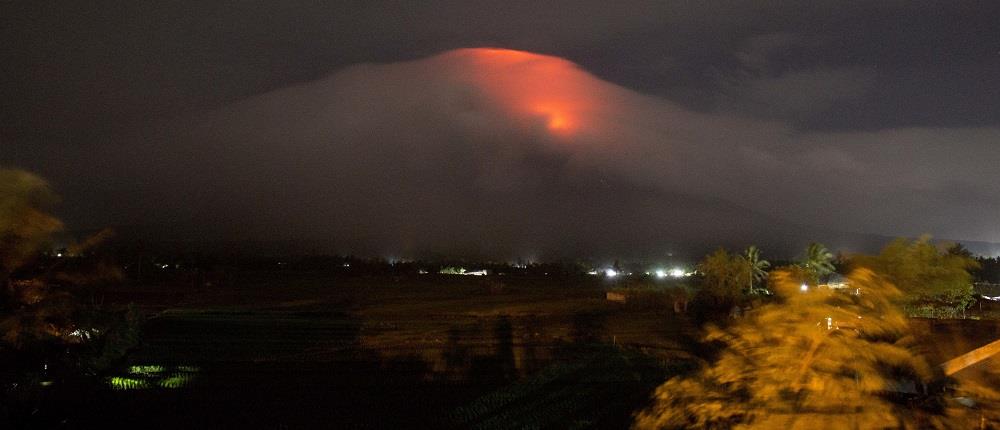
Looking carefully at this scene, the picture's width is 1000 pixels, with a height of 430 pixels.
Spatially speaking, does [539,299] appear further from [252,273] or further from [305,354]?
[252,273]

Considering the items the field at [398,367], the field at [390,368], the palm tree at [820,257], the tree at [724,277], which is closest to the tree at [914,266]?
the field at [398,367]

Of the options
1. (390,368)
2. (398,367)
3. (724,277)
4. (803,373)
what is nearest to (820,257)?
(724,277)

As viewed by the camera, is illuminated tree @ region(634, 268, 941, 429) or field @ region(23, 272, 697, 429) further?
field @ region(23, 272, 697, 429)

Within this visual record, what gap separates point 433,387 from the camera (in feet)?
57.3

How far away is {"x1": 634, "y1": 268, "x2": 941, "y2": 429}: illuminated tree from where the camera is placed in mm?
4949

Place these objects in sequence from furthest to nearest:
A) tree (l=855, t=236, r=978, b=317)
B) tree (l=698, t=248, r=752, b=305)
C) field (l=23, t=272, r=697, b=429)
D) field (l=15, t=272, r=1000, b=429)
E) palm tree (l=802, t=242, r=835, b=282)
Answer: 1. palm tree (l=802, t=242, r=835, b=282)
2. tree (l=698, t=248, r=752, b=305)
3. field (l=23, t=272, r=697, b=429)
4. field (l=15, t=272, r=1000, b=429)
5. tree (l=855, t=236, r=978, b=317)

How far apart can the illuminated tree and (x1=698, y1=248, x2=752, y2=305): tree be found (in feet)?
103

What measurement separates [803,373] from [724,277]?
3606cm

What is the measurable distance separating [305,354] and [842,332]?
1981 cm

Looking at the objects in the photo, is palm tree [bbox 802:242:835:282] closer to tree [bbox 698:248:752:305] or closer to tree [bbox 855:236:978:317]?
tree [bbox 698:248:752:305]

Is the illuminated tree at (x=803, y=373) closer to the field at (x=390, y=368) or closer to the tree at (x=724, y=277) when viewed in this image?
the field at (x=390, y=368)

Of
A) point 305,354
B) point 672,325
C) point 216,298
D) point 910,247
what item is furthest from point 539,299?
point 910,247

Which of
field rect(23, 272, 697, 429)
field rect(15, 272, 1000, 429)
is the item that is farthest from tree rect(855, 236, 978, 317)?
field rect(23, 272, 697, 429)

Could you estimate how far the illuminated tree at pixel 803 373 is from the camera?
16.2 ft
